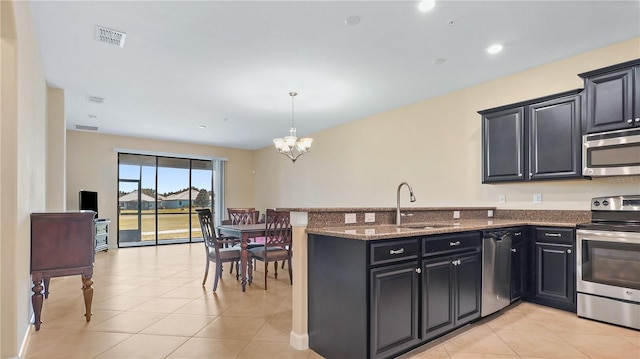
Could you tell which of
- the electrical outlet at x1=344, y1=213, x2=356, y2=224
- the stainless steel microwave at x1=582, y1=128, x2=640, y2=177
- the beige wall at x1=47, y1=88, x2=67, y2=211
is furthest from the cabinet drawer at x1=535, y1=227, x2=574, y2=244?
the beige wall at x1=47, y1=88, x2=67, y2=211

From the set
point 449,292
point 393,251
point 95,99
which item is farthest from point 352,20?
point 95,99

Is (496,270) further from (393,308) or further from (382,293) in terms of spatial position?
(382,293)

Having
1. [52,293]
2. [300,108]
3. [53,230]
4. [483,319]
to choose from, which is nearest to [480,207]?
[483,319]

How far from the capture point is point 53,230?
2.88 m

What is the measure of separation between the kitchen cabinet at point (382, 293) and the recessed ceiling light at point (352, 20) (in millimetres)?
1907

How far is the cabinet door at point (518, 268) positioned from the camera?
3305 mm

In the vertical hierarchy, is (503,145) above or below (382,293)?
above

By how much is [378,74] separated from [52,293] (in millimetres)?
4886

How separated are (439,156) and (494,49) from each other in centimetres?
177

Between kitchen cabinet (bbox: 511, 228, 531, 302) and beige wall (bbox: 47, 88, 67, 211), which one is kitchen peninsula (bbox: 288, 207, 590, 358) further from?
beige wall (bbox: 47, 88, 67, 211)

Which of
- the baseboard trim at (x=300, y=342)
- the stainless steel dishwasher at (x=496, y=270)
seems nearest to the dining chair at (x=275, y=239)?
the baseboard trim at (x=300, y=342)

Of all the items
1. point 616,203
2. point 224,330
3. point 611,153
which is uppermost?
point 611,153

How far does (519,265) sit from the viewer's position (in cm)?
340

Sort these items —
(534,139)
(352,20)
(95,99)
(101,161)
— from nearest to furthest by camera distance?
(352,20) → (534,139) → (95,99) → (101,161)
